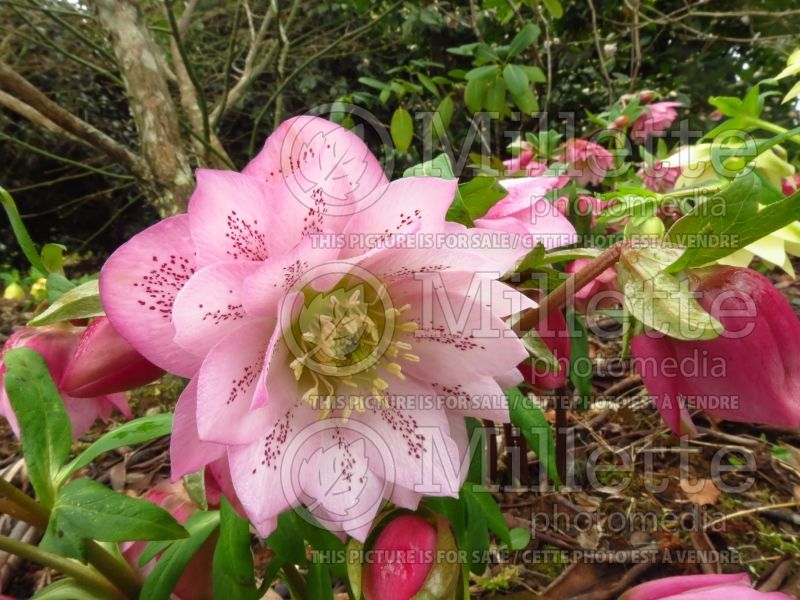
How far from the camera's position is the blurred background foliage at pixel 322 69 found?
1.39 metres

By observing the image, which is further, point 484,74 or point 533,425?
point 484,74

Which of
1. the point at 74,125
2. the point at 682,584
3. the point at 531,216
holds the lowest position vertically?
the point at 682,584

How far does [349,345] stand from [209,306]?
137 mm

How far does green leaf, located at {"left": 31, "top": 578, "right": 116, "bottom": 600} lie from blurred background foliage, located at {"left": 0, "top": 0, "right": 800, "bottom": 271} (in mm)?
758

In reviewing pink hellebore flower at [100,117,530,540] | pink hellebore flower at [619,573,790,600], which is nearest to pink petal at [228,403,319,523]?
pink hellebore flower at [100,117,530,540]

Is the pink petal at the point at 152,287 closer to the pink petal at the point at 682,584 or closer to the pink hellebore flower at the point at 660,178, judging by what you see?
the pink petal at the point at 682,584

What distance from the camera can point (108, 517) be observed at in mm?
436

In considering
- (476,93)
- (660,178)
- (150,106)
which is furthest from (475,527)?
(476,93)

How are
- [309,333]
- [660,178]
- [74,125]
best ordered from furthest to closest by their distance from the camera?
[74,125], [660,178], [309,333]

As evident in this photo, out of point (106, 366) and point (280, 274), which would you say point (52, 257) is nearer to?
point (106, 366)

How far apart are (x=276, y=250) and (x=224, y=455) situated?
0.14m

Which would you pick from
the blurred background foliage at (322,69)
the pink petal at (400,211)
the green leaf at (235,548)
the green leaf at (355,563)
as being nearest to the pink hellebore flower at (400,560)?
the green leaf at (355,563)

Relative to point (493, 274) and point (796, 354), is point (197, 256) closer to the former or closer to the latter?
point (493, 274)

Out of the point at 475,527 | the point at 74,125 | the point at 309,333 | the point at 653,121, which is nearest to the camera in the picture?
the point at 309,333
